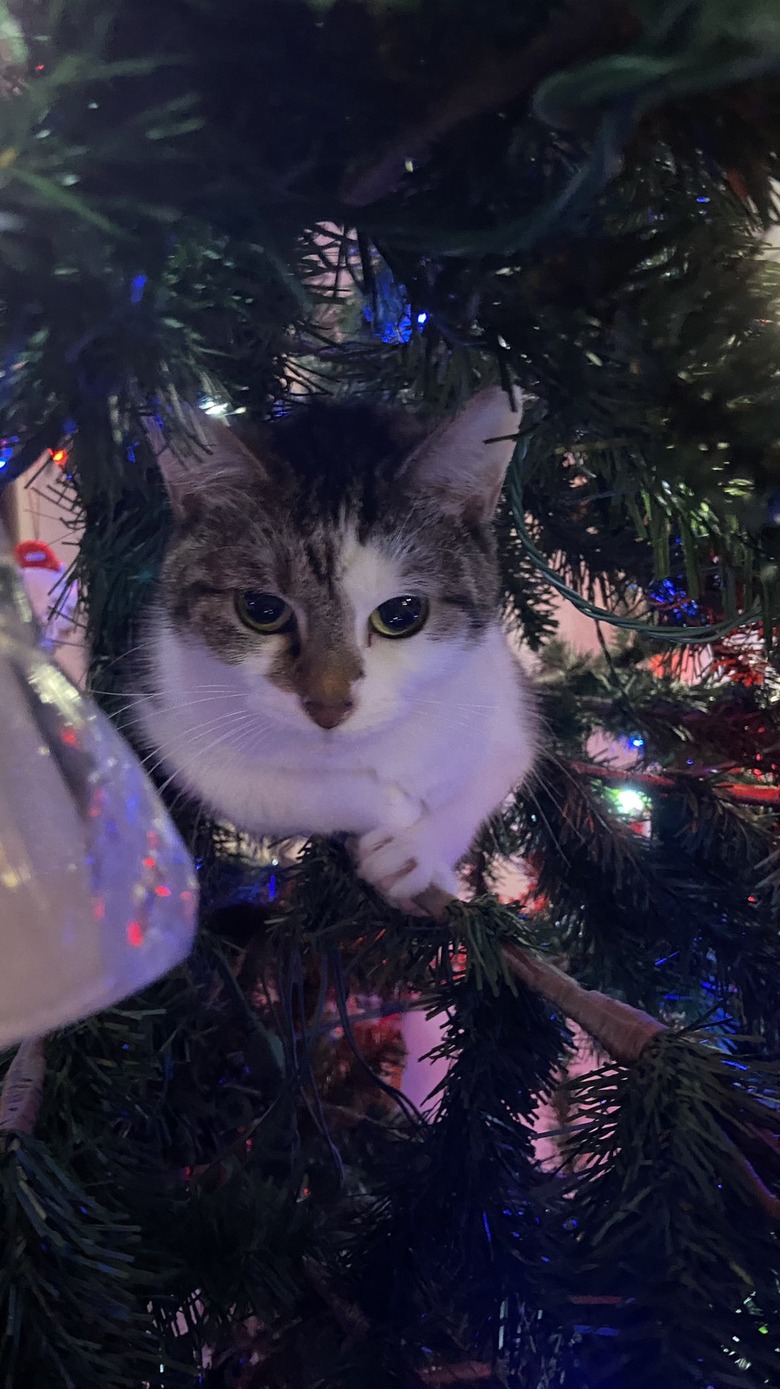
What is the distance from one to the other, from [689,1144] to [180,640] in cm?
49

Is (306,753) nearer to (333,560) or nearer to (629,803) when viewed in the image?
(333,560)

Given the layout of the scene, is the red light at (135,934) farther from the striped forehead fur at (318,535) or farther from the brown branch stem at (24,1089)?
the striped forehead fur at (318,535)

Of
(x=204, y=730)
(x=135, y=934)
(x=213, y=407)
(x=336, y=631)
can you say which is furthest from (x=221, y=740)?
(x=135, y=934)

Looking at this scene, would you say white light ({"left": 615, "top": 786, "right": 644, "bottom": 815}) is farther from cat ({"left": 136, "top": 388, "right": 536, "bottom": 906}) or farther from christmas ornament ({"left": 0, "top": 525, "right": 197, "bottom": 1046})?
christmas ornament ({"left": 0, "top": 525, "right": 197, "bottom": 1046})

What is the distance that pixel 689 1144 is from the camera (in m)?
0.32

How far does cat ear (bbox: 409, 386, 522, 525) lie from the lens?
56 cm

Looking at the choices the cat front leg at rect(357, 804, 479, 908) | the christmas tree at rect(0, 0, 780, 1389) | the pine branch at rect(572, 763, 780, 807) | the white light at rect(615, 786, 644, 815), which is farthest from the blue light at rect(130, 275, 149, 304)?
the white light at rect(615, 786, 644, 815)

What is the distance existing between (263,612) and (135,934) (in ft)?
1.33

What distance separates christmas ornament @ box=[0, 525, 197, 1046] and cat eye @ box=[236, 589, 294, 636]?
0.36 m

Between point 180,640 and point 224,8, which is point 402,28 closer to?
point 224,8

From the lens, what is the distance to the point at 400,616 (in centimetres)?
63

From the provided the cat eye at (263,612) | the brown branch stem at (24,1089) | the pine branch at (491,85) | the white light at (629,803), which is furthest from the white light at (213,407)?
the white light at (629,803)

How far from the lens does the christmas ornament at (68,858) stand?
20 centimetres

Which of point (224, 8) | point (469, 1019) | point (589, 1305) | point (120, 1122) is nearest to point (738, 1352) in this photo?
point (589, 1305)
